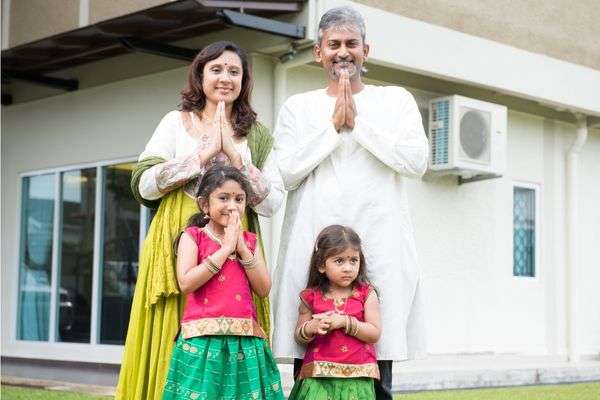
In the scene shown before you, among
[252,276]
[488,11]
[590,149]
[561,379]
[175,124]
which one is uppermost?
[488,11]

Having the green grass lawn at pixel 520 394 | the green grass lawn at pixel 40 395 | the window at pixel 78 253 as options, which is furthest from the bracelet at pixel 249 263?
the window at pixel 78 253

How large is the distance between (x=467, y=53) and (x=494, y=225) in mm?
1886

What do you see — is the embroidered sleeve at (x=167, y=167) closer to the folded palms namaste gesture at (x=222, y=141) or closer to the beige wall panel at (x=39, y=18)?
the folded palms namaste gesture at (x=222, y=141)

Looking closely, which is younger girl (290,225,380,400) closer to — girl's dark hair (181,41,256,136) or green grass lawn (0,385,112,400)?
girl's dark hair (181,41,256,136)

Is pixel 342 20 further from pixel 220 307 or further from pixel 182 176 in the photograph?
pixel 220 307

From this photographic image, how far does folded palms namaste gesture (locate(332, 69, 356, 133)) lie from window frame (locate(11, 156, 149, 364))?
549cm

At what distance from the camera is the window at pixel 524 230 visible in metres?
10.1

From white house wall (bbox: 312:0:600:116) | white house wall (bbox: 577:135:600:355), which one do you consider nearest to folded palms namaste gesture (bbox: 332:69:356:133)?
white house wall (bbox: 312:0:600:116)

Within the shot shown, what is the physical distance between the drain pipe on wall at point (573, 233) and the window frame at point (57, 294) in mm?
4462

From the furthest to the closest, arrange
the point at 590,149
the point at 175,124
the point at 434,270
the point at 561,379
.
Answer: the point at 590,149
the point at 434,270
the point at 561,379
the point at 175,124

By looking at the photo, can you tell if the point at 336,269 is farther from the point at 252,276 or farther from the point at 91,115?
the point at 91,115

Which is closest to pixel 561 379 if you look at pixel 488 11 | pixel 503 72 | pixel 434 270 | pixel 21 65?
pixel 434 270

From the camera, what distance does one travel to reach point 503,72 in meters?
9.06

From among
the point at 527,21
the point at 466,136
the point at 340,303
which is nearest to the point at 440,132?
the point at 466,136
